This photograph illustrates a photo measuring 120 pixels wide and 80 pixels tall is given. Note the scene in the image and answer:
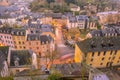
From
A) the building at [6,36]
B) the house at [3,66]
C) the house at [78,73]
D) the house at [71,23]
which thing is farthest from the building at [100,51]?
the house at [71,23]

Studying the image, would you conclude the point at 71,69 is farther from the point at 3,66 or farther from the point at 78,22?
the point at 78,22

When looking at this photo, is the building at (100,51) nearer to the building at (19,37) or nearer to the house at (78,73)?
the house at (78,73)

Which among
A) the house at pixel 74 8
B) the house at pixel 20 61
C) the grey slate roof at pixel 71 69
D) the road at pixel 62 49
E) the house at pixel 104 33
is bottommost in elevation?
the road at pixel 62 49

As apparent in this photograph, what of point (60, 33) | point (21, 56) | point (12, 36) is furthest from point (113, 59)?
point (60, 33)

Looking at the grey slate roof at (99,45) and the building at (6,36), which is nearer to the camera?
the grey slate roof at (99,45)

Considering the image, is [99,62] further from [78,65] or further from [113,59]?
[78,65]

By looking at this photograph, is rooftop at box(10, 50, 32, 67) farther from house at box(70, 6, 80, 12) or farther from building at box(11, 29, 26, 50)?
house at box(70, 6, 80, 12)

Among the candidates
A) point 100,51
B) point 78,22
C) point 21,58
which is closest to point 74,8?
point 78,22

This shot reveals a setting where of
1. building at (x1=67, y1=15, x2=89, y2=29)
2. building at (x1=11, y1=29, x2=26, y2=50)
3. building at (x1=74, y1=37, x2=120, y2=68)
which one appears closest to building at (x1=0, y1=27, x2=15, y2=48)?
building at (x1=11, y1=29, x2=26, y2=50)
